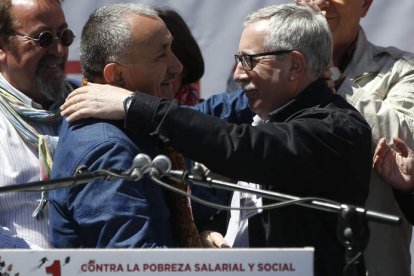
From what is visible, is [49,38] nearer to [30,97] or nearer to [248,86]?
[30,97]

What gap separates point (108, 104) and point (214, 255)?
81cm

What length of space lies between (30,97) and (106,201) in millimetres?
1202

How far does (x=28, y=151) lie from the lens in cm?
372

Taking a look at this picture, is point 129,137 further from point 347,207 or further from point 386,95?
point 386,95

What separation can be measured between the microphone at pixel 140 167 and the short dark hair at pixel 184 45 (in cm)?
213

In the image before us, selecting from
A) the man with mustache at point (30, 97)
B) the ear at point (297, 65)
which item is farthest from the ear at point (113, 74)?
the man with mustache at point (30, 97)

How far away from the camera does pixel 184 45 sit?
464cm

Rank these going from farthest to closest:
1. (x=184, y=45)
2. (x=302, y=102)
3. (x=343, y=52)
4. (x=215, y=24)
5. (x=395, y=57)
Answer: (x=215, y=24) → (x=184, y=45) → (x=343, y=52) → (x=395, y=57) → (x=302, y=102)

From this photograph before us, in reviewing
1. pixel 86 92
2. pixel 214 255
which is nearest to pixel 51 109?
pixel 86 92

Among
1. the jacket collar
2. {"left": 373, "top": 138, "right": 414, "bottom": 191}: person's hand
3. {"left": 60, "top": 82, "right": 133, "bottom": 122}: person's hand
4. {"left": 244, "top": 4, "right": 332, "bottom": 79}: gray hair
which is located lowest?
{"left": 373, "top": 138, "right": 414, "bottom": 191}: person's hand

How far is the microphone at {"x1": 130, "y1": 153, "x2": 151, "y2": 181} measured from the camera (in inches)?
98.1

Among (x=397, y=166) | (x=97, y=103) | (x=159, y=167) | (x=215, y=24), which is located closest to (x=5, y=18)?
(x=97, y=103)

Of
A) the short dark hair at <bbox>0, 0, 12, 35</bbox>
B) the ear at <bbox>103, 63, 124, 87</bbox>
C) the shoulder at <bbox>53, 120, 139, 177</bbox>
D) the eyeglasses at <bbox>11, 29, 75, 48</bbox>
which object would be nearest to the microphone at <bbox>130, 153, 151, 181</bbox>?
the shoulder at <bbox>53, 120, 139, 177</bbox>

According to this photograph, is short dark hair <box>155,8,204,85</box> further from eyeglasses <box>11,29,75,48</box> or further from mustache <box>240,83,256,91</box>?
mustache <box>240,83,256,91</box>
